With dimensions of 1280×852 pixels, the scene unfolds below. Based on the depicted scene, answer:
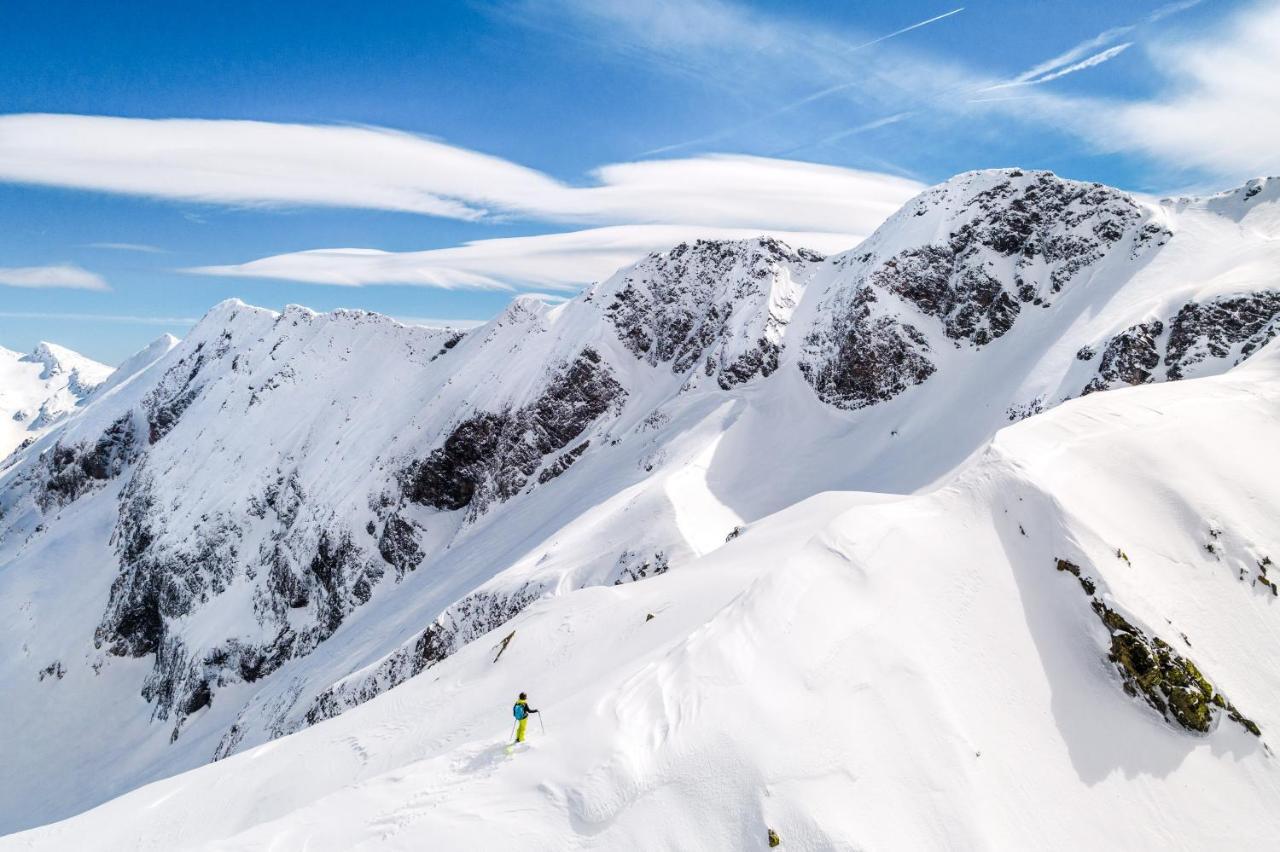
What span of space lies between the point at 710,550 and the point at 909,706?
85.5 ft

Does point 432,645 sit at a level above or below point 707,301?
below

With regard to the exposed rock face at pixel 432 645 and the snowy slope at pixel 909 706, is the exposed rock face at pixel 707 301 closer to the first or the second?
the exposed rock face at pixel 432 645

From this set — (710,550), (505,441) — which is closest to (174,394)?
(505,441)

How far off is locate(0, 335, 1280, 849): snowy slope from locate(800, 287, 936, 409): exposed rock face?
3471 cm

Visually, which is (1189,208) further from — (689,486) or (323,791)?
(323,791)

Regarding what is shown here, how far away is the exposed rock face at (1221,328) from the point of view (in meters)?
35.8

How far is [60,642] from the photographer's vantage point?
3214 inches

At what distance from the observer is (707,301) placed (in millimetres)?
76625

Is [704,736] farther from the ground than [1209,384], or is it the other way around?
[1209,384]

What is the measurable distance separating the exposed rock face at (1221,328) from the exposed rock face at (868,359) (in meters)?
17.5

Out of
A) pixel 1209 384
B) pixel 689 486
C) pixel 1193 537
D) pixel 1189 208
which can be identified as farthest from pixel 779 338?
pixel 1193 537

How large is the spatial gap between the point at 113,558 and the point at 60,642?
1476cm

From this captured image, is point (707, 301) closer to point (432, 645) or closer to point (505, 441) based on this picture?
point (505, 441)

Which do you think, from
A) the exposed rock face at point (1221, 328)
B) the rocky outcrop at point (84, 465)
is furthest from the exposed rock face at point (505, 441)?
the rocky outcrop at point (84, 465)
